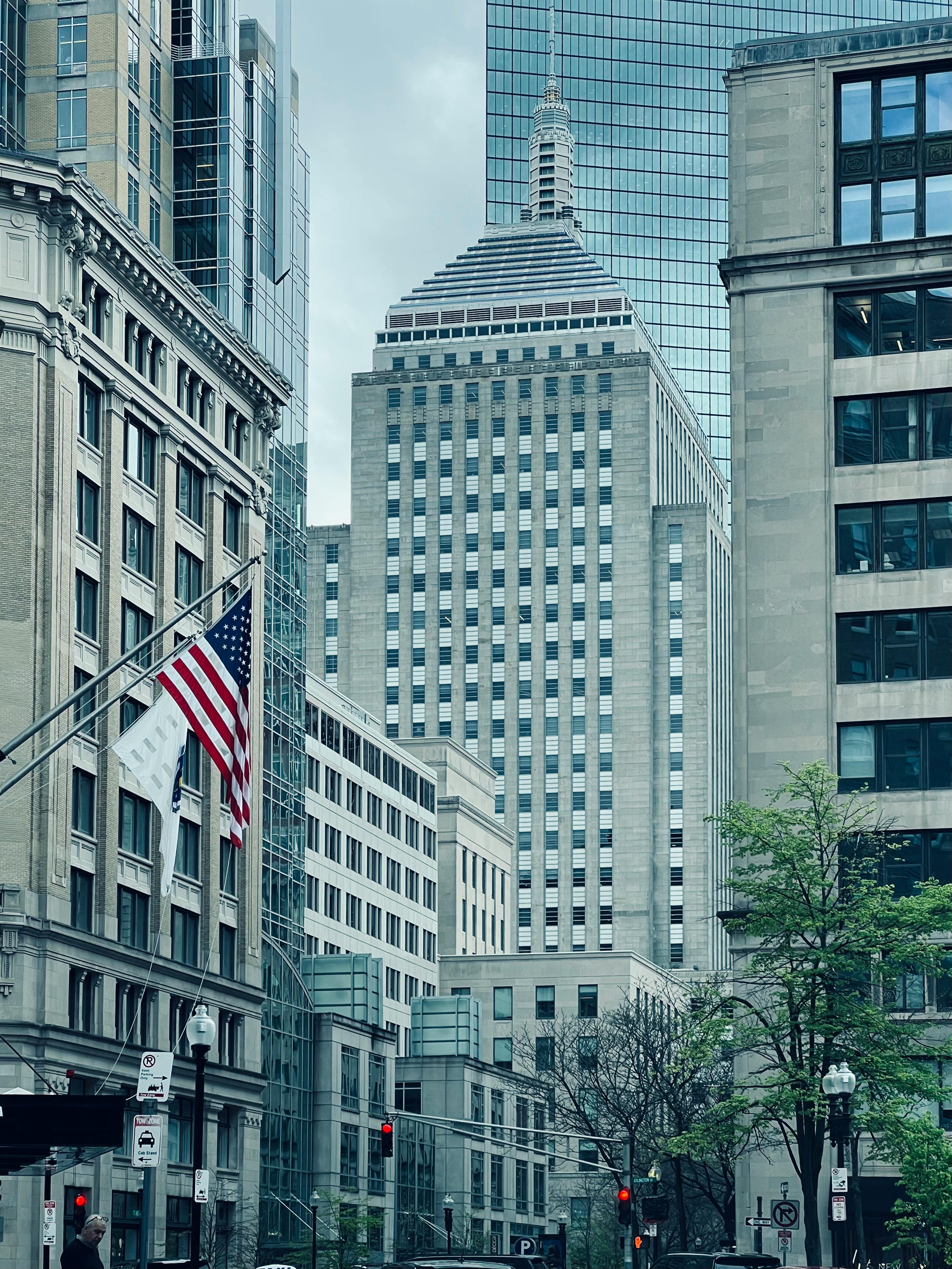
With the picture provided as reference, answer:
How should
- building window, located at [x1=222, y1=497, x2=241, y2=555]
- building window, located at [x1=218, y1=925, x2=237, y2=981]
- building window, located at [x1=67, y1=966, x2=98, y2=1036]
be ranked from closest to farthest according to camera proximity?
building window, located at [x1=67, y1=966, x2=98, y2=1036] < building window, located at [x1=218, y1=925, x2=237, y2=981] < building window, located at [x1=222, y1=497, x2=241, y2=555]

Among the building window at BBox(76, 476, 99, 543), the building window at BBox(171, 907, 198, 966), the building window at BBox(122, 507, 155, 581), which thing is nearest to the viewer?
the building window at BBox(76, 476, 99, 543)

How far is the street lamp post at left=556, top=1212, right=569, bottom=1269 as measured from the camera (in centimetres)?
7912

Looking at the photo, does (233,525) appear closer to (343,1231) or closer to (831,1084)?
(343,1231)

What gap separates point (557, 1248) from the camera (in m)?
76.2

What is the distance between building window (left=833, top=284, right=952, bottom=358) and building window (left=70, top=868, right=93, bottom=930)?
2794cm

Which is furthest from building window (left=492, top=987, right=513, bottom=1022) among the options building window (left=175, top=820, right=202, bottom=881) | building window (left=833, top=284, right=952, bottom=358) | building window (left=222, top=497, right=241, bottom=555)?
building window (left=833, top=284, right=952, bottom=358)

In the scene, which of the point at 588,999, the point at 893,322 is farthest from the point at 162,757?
the point at 588,999

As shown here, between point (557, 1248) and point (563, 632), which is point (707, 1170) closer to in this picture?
point (557, 1248)

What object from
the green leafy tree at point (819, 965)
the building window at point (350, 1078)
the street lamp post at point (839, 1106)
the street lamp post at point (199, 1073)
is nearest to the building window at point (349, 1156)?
the building window at point (350, 1078)

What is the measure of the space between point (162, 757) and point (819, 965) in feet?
71.9

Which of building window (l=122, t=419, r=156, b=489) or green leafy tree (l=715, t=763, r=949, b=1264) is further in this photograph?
building window (l=122, t=419, r=156, b=489)

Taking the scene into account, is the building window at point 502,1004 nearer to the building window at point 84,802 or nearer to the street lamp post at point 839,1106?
the building window at point 84,802

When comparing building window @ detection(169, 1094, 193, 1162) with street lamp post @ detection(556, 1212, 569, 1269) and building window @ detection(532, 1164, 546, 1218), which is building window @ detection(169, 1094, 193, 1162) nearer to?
street lamp post @ detection(556, 1212, 569, 1269)

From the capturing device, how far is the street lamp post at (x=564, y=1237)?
79125mm
